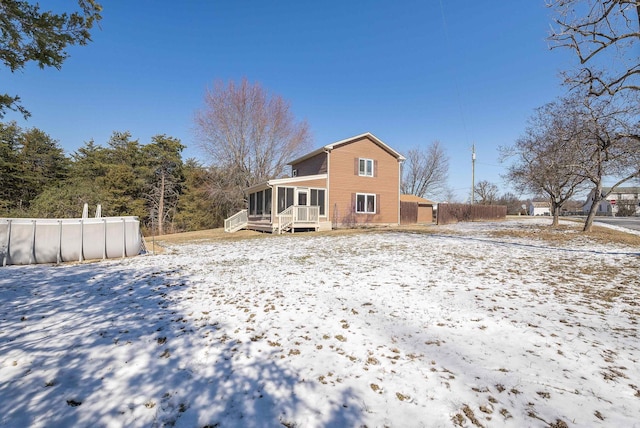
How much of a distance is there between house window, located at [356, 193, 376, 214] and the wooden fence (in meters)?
7.81

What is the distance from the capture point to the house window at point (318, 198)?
18547mm

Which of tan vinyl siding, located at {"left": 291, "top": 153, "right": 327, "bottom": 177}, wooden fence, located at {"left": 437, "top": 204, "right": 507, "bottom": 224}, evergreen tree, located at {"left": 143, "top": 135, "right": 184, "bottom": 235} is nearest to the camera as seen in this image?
tan vinyl siding, located at {"left": 291, "top": 153, "right": 327, "bottom": 177}

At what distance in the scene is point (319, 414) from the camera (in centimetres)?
223

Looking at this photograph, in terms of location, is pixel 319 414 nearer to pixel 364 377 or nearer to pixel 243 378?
pixel 364 377

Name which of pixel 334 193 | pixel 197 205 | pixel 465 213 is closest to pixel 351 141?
pixel 334 193

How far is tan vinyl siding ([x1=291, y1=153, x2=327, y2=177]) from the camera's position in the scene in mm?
19359

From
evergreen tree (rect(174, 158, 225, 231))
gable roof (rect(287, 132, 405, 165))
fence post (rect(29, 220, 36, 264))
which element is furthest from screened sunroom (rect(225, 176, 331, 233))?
fence post (rect(29, 220, 36, 264))

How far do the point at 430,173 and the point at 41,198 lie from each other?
45.4 metres

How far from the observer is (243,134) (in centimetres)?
2664

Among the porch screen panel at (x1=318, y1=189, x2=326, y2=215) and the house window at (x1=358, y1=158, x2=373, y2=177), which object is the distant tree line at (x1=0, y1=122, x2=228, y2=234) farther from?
the house window at (x1=358, y1=158, x2=373, y2=177)

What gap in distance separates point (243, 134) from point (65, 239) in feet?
65.9

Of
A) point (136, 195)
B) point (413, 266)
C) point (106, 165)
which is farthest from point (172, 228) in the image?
point (413, 266)

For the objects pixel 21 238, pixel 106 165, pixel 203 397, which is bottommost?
pixel 203 397

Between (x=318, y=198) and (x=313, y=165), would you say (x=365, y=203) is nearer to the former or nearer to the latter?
(x=318, y=198)
